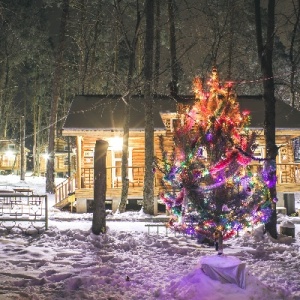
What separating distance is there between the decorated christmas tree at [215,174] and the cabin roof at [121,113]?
1019cm

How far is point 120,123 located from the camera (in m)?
19.6

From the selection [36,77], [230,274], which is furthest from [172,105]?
[36,77]

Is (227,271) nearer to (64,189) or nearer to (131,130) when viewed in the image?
(131,130)

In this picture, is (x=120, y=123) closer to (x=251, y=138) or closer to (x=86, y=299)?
(x=251, y=138)

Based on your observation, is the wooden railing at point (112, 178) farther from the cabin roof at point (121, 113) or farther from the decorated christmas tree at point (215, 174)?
the decorated christmas tree at point (215, 174)

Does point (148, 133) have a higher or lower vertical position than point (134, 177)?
higher

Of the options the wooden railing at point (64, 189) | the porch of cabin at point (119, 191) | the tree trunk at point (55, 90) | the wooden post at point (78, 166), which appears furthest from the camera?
the tree trunk at point (55, 90)

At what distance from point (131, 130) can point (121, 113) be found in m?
1.97

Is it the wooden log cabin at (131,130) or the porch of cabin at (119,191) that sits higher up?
the wooden log cabin at (131,130)

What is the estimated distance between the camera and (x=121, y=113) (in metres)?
20.8

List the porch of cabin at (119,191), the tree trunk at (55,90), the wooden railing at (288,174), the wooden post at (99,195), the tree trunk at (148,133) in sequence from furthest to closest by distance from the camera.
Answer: the tree trunk at (55,90) → the wooden railing at (288,174) → the porch of cabin at (119,191) → the tree trunk at (148,133) → the wooden post at (99,195)

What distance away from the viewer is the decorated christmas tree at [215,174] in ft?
27.2

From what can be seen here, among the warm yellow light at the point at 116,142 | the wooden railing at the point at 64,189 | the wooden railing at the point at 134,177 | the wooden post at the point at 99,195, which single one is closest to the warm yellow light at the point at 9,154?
the wooden railing at the point at 64,189

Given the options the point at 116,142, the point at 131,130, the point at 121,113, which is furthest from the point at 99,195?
the point at 121,113
